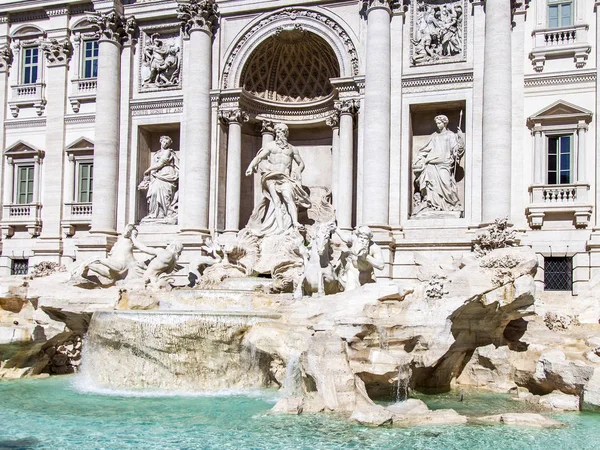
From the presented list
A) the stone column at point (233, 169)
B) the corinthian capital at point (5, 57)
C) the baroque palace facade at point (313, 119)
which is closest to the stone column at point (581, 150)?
the baroque palace facade at point (313, 119)

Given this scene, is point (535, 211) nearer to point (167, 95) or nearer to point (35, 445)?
point (167, 95)

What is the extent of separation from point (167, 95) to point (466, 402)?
1507 cm

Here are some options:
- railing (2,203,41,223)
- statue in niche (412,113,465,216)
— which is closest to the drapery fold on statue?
statue in niche (412,113,465,216)

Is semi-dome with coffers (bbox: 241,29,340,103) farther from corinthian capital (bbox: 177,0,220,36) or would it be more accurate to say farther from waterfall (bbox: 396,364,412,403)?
waterfall (bbox: 396,364,412,403)

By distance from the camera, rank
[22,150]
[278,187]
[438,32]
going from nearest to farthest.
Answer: [438,32] → [278,187] → [22,150]

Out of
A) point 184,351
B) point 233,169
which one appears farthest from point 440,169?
point 184,351

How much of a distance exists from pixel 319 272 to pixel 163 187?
9239 mm

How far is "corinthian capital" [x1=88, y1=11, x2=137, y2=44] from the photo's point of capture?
2366 centimetres

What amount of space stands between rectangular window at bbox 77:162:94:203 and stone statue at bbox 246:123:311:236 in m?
6.73

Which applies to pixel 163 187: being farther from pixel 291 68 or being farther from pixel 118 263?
pixel 291 68

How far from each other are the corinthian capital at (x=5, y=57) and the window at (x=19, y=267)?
7.33 m

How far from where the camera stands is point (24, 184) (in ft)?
85.3

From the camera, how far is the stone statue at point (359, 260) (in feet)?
52.2

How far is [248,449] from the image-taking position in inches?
382
